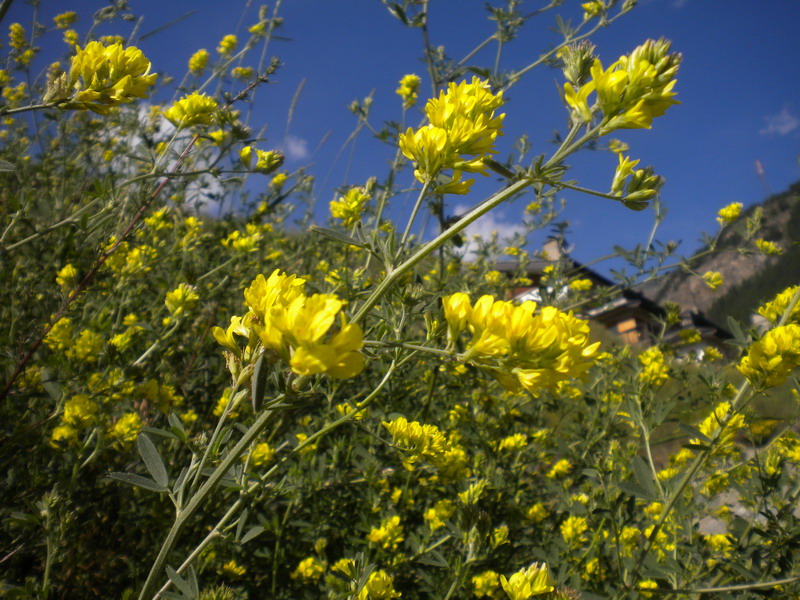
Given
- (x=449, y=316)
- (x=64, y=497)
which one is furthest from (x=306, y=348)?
(x=64, y=497)

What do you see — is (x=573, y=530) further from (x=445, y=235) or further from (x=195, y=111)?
(x=195, y=111)

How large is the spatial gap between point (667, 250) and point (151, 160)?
3.83 metres

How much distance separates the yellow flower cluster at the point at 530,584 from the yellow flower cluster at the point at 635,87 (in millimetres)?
1159

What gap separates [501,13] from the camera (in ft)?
10.6

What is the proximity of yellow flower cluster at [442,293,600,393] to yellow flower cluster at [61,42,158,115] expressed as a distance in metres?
1.22

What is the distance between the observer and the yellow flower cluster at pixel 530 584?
1335 mm

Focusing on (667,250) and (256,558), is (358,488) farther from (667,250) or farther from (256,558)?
(667,250)

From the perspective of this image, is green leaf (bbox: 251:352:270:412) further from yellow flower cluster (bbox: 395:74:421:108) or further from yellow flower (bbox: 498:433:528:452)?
yellow flower cluster (bbox: 395:74:421:108)

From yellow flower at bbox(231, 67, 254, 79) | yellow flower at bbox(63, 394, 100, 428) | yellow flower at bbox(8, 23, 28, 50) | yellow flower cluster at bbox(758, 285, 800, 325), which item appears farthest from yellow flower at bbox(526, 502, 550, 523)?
yellow flower at bbox(8, 23, 28, 50)

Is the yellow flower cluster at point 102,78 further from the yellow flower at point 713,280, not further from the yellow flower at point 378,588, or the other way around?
the yellow flower at point 713,280

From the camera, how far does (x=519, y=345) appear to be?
859mm

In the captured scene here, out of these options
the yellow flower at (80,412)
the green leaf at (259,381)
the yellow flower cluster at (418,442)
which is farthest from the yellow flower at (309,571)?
the green leaf at (259,381)

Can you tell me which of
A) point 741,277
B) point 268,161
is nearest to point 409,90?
point 268,161

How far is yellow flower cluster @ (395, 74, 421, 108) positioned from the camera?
3.51 meters
